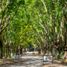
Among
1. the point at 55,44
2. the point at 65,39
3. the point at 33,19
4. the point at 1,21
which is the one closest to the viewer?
the point at 1,21

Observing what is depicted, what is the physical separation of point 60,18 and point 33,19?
13745mm

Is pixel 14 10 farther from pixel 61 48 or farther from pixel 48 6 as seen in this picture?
pixel 61 48

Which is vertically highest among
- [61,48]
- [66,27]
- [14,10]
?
[14,10]

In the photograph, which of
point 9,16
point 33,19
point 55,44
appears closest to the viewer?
point 9,16

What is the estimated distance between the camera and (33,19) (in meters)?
53.0

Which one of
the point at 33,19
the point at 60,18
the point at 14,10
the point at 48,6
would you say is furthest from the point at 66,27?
the point at 33,19

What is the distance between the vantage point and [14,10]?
36.9 metres

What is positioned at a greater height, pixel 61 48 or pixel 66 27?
pixel 66 27

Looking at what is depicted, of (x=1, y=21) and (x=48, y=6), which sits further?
(x=48, y=6)

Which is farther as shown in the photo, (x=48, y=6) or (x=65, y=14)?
(x=48, y=6)

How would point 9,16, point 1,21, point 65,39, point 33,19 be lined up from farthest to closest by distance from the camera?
point 33,19 < point 65,39 < point 9,16 < point 1,21

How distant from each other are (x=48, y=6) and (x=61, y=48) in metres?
7.11

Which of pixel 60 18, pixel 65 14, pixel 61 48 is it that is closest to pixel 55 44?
pixel 61 48

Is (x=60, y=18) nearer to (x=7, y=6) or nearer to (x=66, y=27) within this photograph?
(x=66, y=27)
